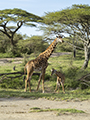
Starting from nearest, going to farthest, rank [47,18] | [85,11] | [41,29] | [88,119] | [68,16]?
[88,119]
[85,11]
[68,16]
[47,18]
[41,29]

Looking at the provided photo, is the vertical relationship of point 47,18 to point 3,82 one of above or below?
above

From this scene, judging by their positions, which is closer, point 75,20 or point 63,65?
point 75,20

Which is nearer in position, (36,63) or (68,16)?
(36,63)

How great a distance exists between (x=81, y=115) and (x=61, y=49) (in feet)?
90.4

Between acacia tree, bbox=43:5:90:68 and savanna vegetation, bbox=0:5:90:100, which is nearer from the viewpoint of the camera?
savanna vegetation, bbox=0:5:90:100

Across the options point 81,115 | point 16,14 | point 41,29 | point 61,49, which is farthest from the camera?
point 61,49

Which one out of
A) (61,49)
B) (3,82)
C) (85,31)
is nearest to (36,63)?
(3,82)

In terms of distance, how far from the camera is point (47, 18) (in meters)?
17.7

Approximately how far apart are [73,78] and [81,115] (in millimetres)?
8402

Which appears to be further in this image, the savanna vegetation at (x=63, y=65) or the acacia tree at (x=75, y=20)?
the acacia tree at (x=75, y=20)

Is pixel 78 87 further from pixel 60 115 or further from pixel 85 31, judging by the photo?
pixel 60 115

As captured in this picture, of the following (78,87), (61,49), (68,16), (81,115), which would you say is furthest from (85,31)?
(61,49)

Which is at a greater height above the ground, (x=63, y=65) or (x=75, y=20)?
(x=75, y=20)

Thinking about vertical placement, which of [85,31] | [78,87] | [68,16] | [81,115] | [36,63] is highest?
[68,16]
